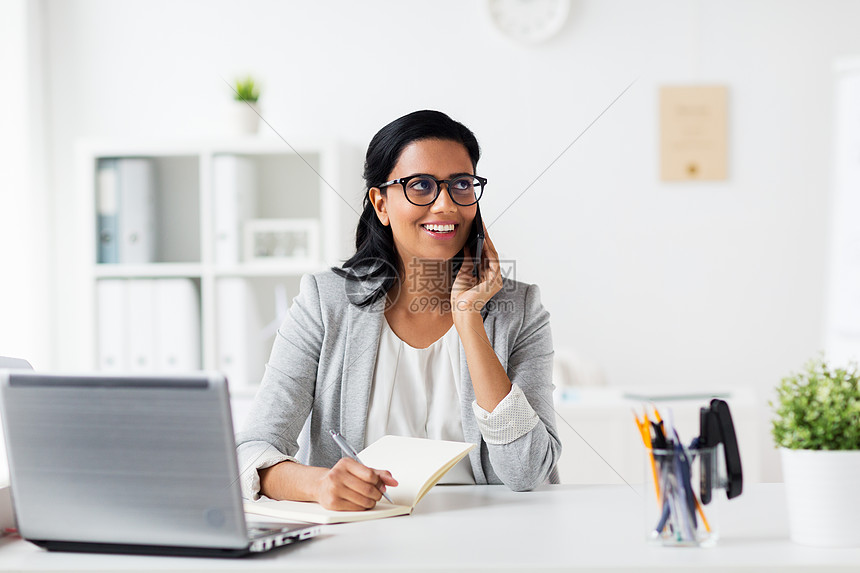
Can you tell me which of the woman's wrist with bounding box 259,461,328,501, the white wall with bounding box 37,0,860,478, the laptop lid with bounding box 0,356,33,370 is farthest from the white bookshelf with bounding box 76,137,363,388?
the laptop lid with bounding box 0,356,33,370

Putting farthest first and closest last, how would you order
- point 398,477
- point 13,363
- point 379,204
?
1. point 379,204
2. point 398,477
3. point 13,363

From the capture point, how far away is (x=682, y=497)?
803 millimetres

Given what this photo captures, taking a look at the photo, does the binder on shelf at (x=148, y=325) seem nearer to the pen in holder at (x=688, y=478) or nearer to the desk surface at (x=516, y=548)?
the desk surface at (x=516, y=548)

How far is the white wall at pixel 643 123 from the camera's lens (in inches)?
101

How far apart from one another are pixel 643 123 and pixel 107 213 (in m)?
1.70

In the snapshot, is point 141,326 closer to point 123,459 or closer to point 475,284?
point 475,284

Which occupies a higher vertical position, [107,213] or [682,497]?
[107,213]

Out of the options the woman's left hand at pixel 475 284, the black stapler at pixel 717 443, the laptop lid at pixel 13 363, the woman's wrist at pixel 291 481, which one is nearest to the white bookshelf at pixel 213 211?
the woman's left hand at pixel 475 284

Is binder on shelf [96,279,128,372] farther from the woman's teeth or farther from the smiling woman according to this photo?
the woman's teeth

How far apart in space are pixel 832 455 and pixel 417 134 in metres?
0.72

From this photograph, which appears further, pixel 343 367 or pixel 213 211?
pixel 213 211

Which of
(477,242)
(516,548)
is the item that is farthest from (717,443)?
(477,242)

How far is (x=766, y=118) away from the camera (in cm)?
258

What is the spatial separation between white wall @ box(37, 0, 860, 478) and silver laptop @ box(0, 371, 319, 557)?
1.86m
